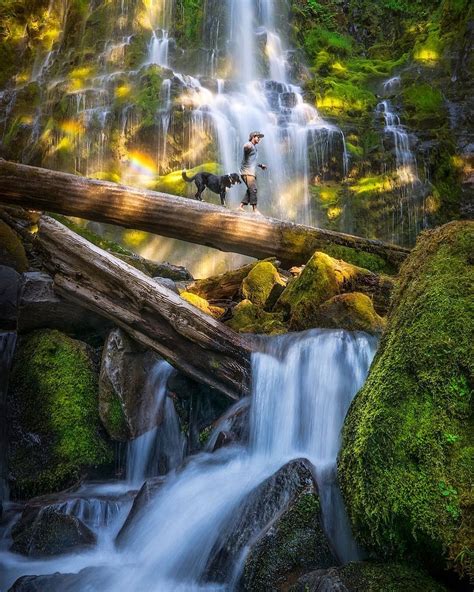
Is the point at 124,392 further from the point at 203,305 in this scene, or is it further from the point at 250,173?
the point at 250,173

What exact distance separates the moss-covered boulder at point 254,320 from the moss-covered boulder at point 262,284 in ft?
1.09

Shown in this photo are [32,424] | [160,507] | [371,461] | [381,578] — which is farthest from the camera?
[32,424]

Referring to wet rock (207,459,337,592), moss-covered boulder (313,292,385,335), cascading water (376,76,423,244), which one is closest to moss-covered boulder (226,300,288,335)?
moss-covered boulder (313,292,385,335)

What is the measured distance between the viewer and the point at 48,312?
19.1 ft

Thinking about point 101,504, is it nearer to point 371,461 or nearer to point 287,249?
point 371,461

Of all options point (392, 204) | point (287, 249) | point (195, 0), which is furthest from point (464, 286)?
point (195, 0)

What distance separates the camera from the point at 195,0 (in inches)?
891

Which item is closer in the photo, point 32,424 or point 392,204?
point 32,424

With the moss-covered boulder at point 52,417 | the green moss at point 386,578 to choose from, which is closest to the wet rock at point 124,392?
the moss-covered boulder at point 52,417

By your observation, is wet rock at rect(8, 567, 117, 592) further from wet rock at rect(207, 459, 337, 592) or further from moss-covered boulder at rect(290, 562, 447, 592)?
moss-covered boulder at rect(290, 562, 447, 592)

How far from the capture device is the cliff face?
51.6 feet

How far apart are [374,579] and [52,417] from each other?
12.5 ft

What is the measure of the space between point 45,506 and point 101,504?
48cm

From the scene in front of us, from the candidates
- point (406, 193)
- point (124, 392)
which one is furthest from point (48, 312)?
point (406, 193)
